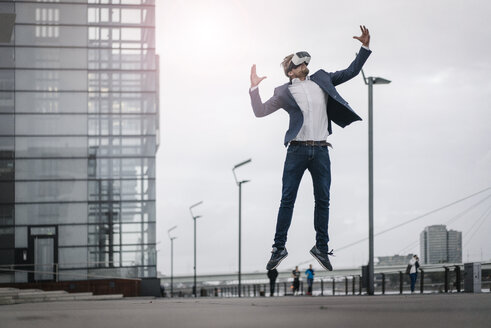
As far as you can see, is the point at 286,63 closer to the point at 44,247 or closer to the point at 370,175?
the point at 370,175

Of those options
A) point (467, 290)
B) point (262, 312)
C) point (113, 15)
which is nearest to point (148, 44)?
point (113, 15)

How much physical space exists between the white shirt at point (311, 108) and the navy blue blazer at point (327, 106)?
0.03 metres

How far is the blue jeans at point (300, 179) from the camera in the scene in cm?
638

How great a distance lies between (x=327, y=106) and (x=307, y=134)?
378mm

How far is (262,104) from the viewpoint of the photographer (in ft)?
22.7

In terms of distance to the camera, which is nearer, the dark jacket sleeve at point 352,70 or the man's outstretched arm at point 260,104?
the man's outstretched arm at point 260,104

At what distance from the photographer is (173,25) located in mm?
8156

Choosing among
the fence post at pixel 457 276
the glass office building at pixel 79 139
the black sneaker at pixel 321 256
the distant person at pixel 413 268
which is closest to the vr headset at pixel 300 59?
the black sneaker at pixel 321 256

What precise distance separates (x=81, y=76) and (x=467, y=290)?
1262 inches

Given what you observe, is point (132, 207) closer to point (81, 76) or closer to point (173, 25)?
point (81, 76)

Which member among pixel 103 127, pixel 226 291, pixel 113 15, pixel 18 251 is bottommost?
pixel 226 291

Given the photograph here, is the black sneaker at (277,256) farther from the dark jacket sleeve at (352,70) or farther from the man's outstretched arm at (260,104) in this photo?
the dark jacket sleeve at (352,70)

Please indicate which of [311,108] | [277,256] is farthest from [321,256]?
[311,108]

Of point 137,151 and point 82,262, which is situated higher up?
point 137,151
